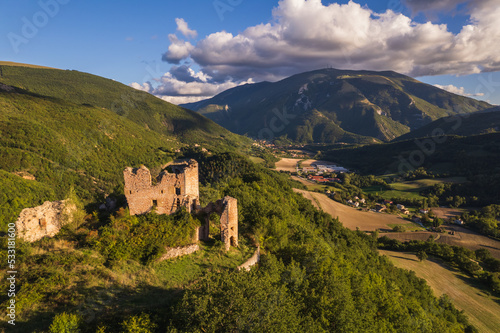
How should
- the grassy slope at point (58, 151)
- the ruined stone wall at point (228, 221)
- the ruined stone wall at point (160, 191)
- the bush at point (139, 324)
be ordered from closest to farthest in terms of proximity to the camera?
1. the bush at point (139, 324)
2. the ruined stone wall at point (160, 191)
3. the ruined stone wall at point (228, 221)
4. the grassy slope at point (58, 151)

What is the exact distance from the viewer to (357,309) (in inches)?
898

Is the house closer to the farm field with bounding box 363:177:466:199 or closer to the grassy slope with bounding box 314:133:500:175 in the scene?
the farm field with bounding box 363:177:466:199

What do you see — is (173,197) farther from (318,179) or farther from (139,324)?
(318,179)

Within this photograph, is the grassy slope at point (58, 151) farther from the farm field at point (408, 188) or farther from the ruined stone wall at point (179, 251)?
the farm field at point (408, 188)

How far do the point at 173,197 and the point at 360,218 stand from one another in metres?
93.6

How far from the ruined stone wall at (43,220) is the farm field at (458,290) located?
62984 mm

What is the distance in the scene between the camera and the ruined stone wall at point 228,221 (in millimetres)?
22734

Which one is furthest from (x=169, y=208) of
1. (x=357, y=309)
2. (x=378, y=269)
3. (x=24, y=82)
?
(x=24, y=82)

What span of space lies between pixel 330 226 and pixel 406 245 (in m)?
35.4

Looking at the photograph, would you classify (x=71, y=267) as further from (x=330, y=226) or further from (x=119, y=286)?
(x=330, y=226)

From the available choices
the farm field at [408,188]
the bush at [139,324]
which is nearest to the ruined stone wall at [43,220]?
the bush at [139,324]

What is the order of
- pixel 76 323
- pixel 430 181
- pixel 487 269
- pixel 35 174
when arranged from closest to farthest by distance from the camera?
pixel 76 323
pixel 487 269
pixel 35 174
pixel 430 181

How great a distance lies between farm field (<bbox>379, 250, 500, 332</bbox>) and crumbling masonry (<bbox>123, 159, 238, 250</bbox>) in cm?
5064

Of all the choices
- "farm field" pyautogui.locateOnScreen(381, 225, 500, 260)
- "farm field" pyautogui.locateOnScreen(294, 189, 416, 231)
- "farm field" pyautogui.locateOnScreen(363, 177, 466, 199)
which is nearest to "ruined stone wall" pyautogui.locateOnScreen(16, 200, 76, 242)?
"farm field" pyautogui.locateOnScreen(294, 189, 416, 231)
